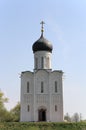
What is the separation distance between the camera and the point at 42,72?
37219mm

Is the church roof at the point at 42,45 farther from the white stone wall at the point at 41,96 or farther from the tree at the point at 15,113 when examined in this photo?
the tree at the point at 15,113

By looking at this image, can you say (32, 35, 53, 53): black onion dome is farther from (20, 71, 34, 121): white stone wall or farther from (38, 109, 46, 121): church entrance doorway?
(38, 109, 46, 121): church entrance doorway

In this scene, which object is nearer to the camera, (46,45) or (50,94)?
(50,94)

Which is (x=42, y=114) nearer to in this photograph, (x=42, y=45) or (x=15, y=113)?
(x=42, y=45)

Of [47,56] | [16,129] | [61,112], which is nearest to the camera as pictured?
[16,129]

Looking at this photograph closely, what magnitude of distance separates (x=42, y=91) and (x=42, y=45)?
6.15 meters

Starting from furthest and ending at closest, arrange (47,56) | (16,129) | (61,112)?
1. (47,56)
2. (61,112)
3. (16,129)

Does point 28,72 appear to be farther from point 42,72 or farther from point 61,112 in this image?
point 61,112

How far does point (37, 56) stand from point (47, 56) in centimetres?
131

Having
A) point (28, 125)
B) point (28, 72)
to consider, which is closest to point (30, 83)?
point (28, 72)

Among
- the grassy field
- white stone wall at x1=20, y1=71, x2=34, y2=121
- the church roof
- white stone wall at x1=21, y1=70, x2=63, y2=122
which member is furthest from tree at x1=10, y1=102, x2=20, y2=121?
the grassy field

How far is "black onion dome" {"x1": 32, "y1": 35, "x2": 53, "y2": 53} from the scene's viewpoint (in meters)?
38.4

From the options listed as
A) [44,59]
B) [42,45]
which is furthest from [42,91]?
[42,45]

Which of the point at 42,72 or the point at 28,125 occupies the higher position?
the point at 42,72
